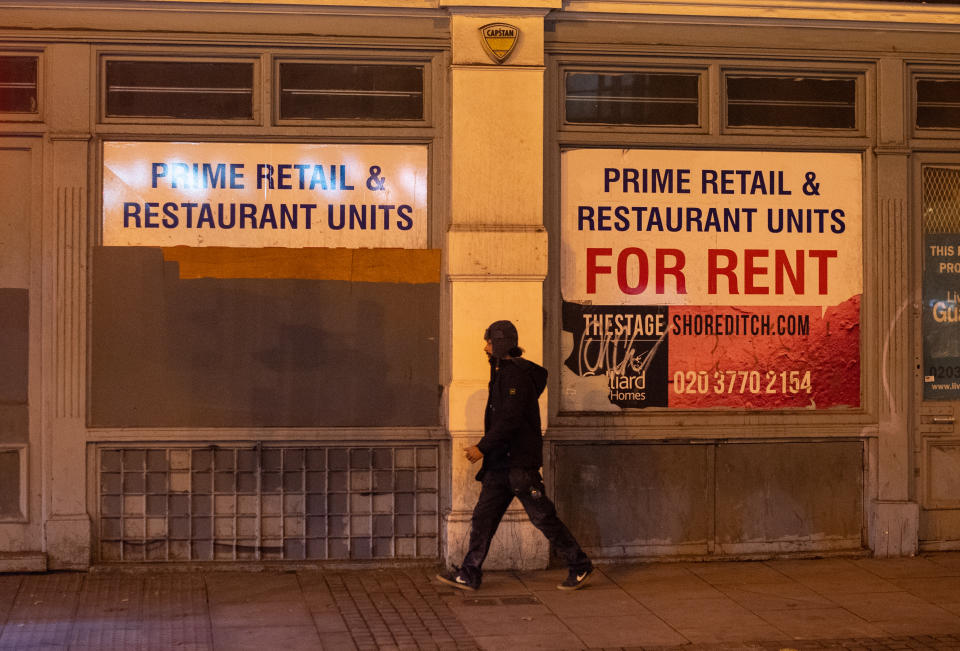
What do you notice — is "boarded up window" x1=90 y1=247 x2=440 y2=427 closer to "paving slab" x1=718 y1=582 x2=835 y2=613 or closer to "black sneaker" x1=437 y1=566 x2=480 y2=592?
"black sneaker" x1=437 y1=566 x2=480 y2=592

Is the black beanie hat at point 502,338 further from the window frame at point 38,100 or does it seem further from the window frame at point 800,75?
the window frame at point 38,100

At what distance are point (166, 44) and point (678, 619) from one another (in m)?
5.32

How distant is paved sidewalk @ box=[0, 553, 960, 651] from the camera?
6.93 meters

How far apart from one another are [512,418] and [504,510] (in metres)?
0.67

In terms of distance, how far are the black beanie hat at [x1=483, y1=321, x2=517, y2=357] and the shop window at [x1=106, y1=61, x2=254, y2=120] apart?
2492 millimetres

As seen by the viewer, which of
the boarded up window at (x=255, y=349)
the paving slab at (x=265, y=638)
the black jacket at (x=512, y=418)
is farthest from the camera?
the boarded up window at (x=255, y=349)

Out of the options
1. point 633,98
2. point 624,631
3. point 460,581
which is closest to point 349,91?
point 633,98

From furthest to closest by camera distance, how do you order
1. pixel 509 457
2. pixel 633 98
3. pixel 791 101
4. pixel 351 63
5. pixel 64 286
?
1. pixel 791 101
2. pixel 633 98
3. pixel 351 63
4. pixel 64 286
5. pixel 509 457

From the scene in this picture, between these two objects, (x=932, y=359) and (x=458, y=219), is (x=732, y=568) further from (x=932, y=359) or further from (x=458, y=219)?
(x=458, y=219)

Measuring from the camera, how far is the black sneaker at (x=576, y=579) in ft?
26.6

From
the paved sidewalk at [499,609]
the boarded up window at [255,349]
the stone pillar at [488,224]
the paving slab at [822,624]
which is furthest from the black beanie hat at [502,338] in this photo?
the paving slab at [822,624]

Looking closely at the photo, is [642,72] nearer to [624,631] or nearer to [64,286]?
[624,631]

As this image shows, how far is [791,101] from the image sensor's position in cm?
921

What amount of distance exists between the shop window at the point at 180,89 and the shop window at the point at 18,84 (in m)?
0.52
